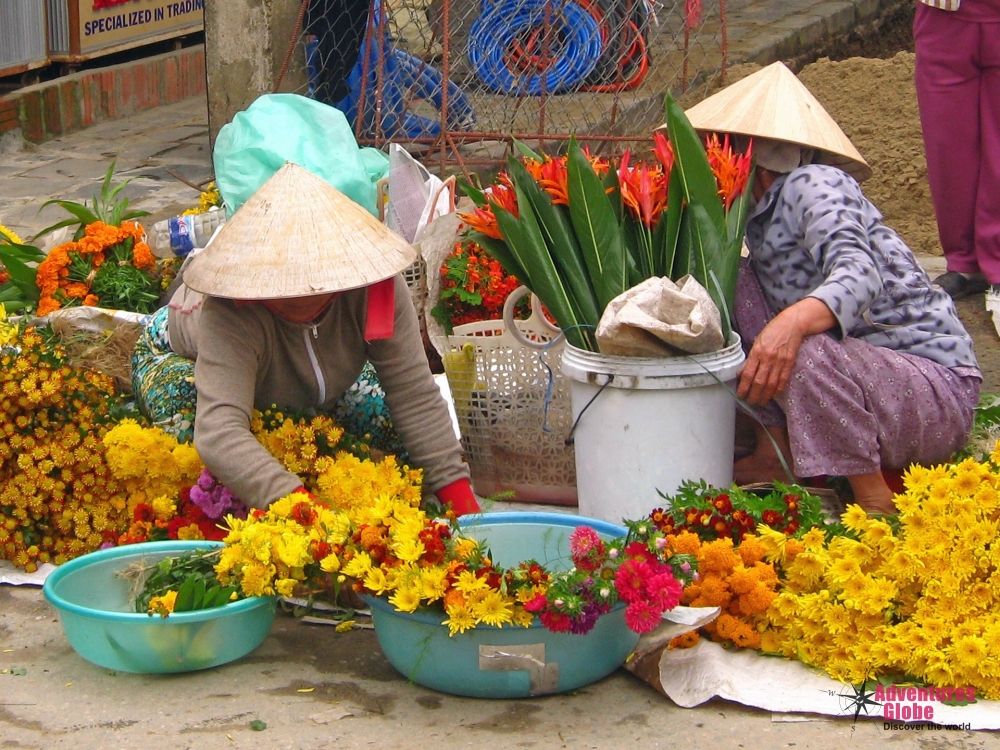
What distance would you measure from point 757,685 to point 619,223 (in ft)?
3.70

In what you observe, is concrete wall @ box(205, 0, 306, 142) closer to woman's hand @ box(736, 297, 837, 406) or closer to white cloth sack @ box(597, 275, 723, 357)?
white cloth sack @ box(597, 275, 723, 357)

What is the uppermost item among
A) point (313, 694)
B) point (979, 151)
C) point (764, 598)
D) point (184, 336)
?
point (979, 151)

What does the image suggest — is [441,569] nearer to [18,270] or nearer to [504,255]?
[504,255]

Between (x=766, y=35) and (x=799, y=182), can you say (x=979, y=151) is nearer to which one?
(x=799, y=182)

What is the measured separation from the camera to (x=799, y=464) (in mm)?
2807

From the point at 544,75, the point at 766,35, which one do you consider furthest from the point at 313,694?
the point at 766,35

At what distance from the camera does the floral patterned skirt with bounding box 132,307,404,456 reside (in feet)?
10.2

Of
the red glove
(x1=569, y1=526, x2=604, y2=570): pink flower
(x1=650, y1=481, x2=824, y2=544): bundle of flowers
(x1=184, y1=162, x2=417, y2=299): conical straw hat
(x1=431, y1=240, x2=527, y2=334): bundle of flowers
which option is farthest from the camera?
(x1=431, y1=240, x2=527, y2=334): bundle of flowers

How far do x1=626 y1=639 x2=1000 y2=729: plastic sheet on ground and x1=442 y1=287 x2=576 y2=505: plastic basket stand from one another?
0.86 m

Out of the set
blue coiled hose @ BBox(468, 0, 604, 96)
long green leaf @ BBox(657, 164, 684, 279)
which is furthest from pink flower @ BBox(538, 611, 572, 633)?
blue coiled hose @ BBox(468, 0, 604, 96)

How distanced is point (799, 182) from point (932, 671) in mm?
1164

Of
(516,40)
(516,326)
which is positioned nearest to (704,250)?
(516,326)

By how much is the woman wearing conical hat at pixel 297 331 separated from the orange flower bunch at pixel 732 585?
70 centimetres

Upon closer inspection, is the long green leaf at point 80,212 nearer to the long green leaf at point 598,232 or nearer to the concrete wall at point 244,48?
the concrete wall at point 244,48
